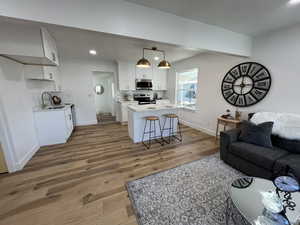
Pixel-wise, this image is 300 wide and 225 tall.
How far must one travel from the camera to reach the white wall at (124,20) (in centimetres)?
133

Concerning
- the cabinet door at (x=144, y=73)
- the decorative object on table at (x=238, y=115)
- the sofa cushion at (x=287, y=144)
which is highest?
the cabinet door at (x=144, y=73)

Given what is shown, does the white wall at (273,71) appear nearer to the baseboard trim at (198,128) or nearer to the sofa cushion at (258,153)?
the baseboard trim at (198,128)

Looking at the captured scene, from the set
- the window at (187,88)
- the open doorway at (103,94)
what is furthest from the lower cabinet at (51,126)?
the window at (187,88)

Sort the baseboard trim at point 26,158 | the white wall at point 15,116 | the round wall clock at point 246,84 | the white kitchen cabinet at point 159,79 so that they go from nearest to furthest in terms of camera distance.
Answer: the white wall at point 15,116, the baseboard trim at point 26,158, the round wall clock at point 246,84, the white kitchen cabinet at point 159,79

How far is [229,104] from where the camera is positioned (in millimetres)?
3475

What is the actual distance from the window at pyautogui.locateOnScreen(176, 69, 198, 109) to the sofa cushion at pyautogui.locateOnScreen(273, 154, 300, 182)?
3.05 meters

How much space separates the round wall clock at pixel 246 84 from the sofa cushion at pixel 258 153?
131cm

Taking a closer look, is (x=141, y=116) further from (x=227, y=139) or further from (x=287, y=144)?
(x=287, y=144)

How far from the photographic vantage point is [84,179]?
2.08 m

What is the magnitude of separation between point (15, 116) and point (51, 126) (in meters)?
0.93

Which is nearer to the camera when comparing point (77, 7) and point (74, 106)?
point (77, 7)

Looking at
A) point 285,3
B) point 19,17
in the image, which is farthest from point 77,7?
point 285,3

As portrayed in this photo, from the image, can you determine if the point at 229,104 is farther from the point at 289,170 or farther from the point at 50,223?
the point at 50,223

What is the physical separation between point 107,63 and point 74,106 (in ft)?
7.10
